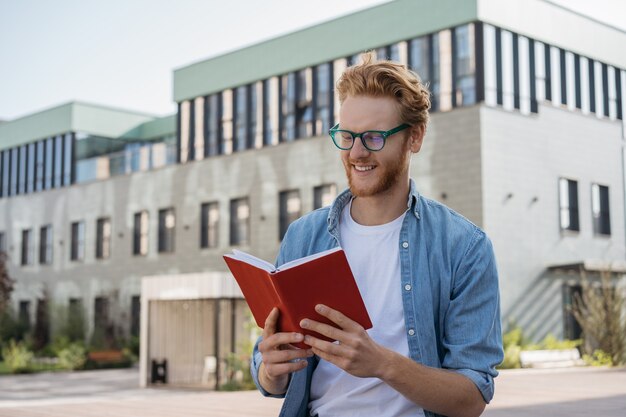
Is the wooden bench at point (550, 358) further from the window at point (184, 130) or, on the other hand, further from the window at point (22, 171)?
the window at point (22, 171)

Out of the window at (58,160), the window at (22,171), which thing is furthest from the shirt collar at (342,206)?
the window at (22,171)

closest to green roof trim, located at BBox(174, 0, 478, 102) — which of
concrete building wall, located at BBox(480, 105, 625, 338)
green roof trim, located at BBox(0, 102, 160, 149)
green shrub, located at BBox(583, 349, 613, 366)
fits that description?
concrete building wall, located at BBox(480, 105, 625, 338)

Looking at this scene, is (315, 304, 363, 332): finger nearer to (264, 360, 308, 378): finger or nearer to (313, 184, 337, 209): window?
(264, 360, 308, 378): finger

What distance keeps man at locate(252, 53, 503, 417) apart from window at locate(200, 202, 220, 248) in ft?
110

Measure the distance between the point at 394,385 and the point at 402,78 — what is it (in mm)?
962

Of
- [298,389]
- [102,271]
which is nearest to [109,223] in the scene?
[102,271]

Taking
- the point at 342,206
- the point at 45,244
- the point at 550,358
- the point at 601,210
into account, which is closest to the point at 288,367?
the point at 342,206

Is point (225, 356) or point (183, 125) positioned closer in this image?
point (225, 356)

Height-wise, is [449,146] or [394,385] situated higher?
[449,146]

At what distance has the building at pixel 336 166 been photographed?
92.6ft

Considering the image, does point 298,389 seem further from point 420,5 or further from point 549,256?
point 420,5

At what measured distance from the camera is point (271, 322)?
283 centimetres

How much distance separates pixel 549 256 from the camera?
29203mm

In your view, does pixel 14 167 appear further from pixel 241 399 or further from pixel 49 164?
pixel 241 399
